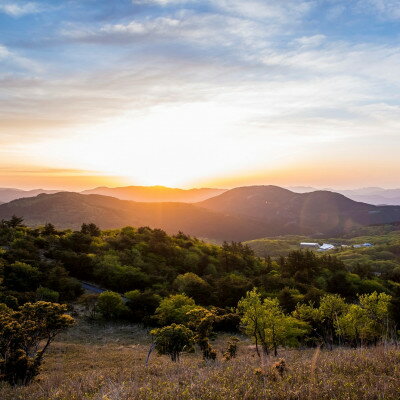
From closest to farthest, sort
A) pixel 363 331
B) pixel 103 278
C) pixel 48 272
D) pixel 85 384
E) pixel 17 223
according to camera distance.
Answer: pixel 85 384 < pixel 363 331 < pixel 48 272 < pixel 103 278 < pixel 17 223

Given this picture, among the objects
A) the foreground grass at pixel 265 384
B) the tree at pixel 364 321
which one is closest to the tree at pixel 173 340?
the foreground grass at pixel 265 384

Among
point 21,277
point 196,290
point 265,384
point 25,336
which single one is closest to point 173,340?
point 25,336

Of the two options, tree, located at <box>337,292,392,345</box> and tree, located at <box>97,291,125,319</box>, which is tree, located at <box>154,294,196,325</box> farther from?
tree, located at <box>337,292,392,345</box>

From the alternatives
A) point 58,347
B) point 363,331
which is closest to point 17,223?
point 58,347

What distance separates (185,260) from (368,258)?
11995cm

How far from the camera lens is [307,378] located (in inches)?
384

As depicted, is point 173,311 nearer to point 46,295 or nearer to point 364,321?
point 46,295

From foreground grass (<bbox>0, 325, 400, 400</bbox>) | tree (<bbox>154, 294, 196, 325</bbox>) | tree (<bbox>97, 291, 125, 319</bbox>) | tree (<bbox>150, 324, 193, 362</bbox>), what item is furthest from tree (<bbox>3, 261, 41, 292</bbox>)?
foreground grass (<bbox>0, 325, 400, 400</bbox>)

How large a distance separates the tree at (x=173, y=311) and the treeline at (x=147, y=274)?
11.3ft

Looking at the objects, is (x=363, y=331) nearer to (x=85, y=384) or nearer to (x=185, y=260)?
(x=85, y=384)

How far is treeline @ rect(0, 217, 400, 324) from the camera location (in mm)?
52384

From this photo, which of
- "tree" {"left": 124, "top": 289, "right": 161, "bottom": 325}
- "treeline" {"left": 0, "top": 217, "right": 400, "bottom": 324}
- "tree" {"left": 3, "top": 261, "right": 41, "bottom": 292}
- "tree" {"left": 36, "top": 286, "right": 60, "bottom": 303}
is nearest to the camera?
"tree" {"left": 36, "top": 286, "right": 60, "bottom": 303}

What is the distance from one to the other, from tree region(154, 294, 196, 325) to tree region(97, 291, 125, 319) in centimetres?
625

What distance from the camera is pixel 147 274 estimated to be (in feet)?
232
